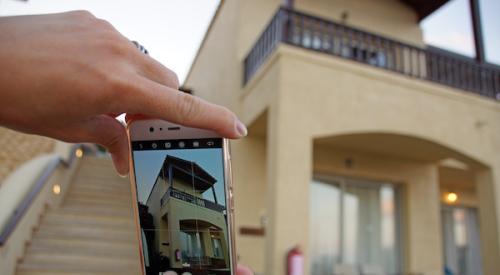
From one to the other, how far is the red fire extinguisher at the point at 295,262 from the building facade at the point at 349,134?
8 cm

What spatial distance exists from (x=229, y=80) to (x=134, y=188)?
6969 millimetres

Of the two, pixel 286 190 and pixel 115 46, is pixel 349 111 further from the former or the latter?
pixel 115 46

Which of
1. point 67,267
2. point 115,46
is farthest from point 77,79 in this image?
point 67,267

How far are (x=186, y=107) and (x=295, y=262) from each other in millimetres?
4168

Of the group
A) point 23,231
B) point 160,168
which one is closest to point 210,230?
point 160,168

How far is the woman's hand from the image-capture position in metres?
0.51

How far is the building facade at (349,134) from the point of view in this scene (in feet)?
16.6

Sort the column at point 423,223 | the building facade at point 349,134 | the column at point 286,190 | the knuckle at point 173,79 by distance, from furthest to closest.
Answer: the column at point 423,223, the building facade at point 349,134, the column at point 286,190, the knuckle at point 173,79

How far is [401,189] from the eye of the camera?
25.7ft

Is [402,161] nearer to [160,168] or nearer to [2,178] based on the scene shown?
[2,178]

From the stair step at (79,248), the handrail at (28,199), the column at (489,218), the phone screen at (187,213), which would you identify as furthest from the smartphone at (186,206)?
the column at (489,218)

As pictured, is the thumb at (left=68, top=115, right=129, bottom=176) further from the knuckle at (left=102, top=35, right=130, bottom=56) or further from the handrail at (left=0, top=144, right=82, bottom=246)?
the handrail at (left=0, top=144, right=82, bottom=246)

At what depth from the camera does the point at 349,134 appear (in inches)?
218

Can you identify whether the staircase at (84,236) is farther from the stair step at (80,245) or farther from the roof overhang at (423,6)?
the roof overhang at (423,6)
